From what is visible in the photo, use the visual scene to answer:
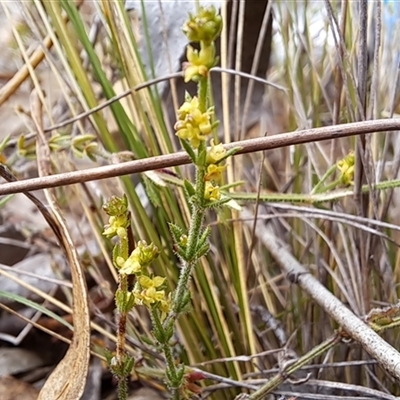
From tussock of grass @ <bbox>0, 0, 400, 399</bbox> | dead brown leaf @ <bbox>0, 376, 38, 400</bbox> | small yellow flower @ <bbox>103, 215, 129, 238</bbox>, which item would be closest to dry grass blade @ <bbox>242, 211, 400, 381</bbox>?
tussock of grass @ <bbox>0, 0, 400, 399</bbox>

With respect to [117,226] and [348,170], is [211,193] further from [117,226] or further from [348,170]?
[348,170]

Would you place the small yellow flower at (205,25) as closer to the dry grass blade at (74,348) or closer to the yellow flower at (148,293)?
the yellow flower at (148,293)

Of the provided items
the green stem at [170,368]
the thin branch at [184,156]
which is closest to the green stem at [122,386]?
the green stem at [170,368]

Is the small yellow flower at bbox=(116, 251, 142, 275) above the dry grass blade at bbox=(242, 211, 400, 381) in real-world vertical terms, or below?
above

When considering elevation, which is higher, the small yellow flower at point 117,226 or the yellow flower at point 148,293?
the small yellow flower at point 117,226

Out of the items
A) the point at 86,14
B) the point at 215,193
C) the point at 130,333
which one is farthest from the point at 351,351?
the point at 86,14

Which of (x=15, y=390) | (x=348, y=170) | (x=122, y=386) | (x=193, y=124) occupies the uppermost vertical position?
(x=193, y=124)

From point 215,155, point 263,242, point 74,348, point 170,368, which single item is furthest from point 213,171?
point 263,242

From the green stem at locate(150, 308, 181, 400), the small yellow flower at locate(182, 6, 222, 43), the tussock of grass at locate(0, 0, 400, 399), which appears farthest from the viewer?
the tussock of grass at locate(0, 0, 400, 399)

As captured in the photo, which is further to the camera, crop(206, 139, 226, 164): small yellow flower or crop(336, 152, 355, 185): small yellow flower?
crop(336, 152, 355, 185): small yellow flower

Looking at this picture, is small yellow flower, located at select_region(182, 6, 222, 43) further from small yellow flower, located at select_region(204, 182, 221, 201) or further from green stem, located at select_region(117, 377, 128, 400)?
green stem, located at select_region(117, 377, 128, 400)

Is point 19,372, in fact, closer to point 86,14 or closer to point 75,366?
point 75,366
